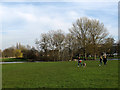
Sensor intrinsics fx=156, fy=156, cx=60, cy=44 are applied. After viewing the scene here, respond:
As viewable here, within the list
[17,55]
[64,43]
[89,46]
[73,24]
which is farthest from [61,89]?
[17,55]

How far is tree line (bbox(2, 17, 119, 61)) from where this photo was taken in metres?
52.4

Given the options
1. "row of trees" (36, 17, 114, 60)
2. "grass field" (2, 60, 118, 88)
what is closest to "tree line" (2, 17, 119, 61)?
"row of trees" (36, 17, 114, 60)

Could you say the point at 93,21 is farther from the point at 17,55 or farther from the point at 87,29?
the point at 17,55

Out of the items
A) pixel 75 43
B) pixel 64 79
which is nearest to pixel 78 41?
pixel 75 43

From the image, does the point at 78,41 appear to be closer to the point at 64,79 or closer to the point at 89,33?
the point at 89,33

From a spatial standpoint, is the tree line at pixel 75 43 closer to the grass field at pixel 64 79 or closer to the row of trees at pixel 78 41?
the row of trees at pixel 78 41

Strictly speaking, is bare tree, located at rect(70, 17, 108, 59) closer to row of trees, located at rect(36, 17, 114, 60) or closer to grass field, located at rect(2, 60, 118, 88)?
row of trees, located at rect(36, 17, 114, 60)

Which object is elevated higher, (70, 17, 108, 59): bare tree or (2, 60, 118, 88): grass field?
(70, 17, 108, 59): bare tree

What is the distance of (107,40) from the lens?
52094 mm

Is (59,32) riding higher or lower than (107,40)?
higher

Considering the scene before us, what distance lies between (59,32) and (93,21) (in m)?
15.2

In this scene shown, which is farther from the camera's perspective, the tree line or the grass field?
the tree line

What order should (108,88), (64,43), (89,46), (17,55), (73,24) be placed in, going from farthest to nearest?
1. (17,55)
2. (64,43)
3. (73,24)
4. (89,46)
5. (108,88)

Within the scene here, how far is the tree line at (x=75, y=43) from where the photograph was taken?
52.4 metres
